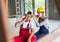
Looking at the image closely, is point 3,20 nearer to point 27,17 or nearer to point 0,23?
point 0,23

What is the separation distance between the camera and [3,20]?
50 millimetres

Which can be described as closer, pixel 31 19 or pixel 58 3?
pixel 58 3

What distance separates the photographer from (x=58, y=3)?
0.21ft

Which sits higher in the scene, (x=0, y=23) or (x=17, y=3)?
(x=17, y=3)

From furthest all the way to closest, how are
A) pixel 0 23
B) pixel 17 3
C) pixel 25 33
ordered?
pixel 17 3 < pixel 25 33 < pixel 0 23

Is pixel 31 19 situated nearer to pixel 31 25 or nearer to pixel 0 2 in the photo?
pixel 31 25

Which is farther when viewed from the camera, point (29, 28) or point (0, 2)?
point (29, 28)

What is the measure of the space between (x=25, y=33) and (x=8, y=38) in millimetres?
691

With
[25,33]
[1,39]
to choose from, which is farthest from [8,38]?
[25,33]

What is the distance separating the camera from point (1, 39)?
5cm

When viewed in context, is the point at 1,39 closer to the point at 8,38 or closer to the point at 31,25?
the point at 8,38

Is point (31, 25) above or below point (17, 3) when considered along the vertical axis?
below

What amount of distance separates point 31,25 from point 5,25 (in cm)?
75

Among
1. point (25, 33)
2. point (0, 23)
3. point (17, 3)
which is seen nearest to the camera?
point (0, 23)
